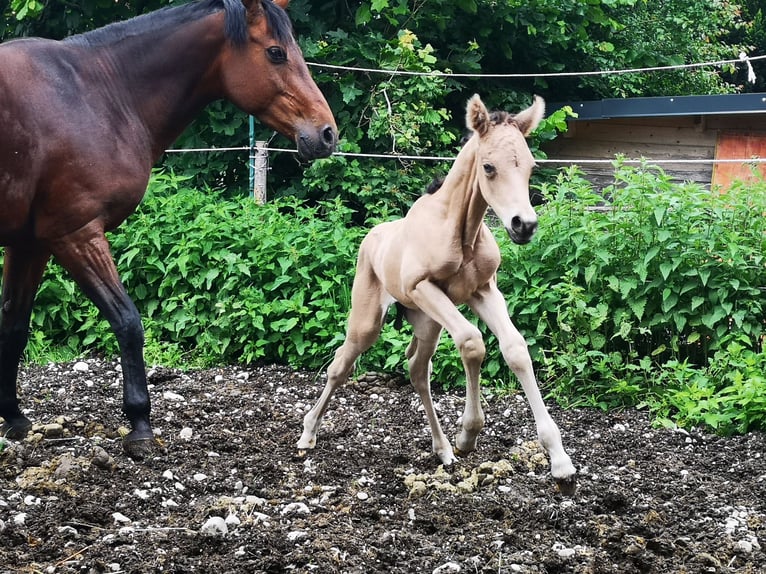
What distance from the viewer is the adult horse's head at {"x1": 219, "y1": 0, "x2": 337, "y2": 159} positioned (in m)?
4.95

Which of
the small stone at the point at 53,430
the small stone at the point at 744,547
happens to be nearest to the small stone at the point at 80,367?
the small stone at the point at 53,430

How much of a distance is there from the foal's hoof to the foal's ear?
2368mm

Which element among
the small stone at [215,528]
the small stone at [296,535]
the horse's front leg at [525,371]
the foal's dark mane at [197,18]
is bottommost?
the small stone at [296,535]

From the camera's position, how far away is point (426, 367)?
16.6 ft

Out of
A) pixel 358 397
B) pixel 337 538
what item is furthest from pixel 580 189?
pixel 337 538

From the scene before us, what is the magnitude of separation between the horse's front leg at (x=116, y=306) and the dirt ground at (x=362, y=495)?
0.67ft

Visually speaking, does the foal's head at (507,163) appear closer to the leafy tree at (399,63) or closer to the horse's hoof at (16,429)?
the horse's hoof at (16,429)

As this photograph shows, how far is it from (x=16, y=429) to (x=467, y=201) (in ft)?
9.49

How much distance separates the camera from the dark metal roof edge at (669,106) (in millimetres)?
10570

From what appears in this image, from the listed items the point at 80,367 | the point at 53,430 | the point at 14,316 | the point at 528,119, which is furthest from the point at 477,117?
the point at 80,367

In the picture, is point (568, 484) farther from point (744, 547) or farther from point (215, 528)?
point (215, 528)

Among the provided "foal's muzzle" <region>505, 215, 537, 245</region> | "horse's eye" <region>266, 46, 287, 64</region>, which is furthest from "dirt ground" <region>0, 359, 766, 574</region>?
"horse's eye" <region>266, 46, 287, 64</region>

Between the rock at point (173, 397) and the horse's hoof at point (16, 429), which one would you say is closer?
the horse's hoof at point (16, 429)

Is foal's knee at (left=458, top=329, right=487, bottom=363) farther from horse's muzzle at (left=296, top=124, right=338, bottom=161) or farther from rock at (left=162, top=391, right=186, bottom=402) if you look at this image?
rock at (left=162, top=391, right=186, bottom=402)
